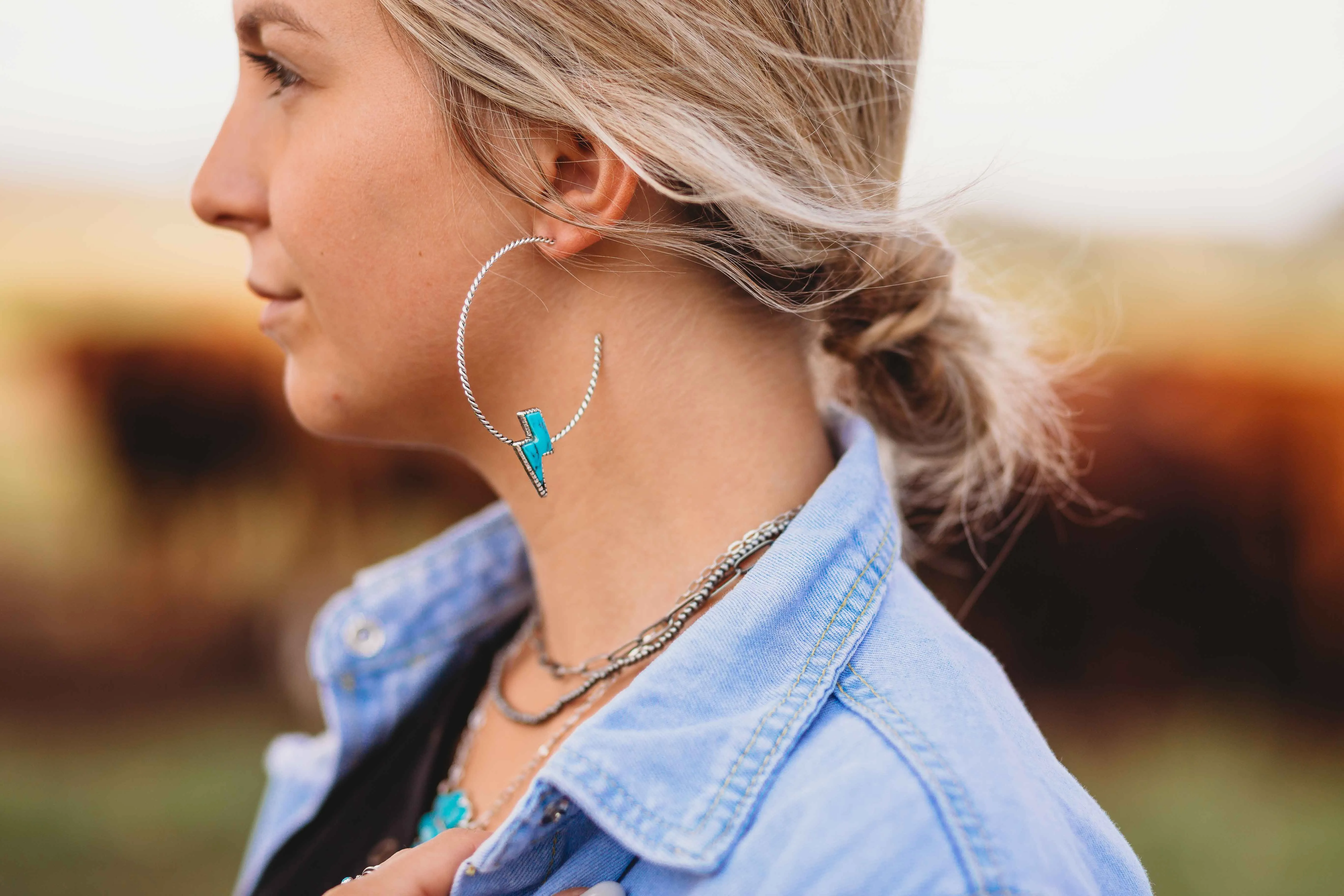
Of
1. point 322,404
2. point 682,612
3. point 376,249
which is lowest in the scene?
point 682,612

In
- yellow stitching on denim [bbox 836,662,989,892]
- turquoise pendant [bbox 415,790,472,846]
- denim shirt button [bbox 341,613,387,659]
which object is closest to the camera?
yellow stitching on denim [bbox 836,662,989,892]

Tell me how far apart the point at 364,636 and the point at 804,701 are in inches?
42.7

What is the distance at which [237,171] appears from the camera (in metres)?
1.30

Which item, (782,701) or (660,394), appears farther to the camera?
(660,394)

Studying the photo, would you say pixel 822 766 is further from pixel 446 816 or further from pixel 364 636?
pixel 364 636

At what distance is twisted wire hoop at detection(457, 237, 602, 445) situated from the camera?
1.18 meters

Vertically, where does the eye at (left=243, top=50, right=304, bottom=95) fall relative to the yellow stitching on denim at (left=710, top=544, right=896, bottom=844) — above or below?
above

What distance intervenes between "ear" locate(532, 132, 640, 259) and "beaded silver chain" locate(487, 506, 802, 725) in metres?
0.42

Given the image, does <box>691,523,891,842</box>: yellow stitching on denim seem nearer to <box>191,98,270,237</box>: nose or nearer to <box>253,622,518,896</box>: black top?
<box>253,622,518,896</box>: black top

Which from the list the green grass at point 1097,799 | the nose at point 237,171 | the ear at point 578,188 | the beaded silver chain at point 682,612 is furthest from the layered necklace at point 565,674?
the green grass at point 1097,799

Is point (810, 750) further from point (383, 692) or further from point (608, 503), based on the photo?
point (383, 692)

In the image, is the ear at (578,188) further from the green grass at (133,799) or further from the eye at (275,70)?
the green grass at (133,799)

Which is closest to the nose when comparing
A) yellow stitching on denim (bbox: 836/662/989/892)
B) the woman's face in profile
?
the woman's face in profile

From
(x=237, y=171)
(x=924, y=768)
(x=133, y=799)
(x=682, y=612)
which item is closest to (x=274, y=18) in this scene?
(x=237, y=171)
